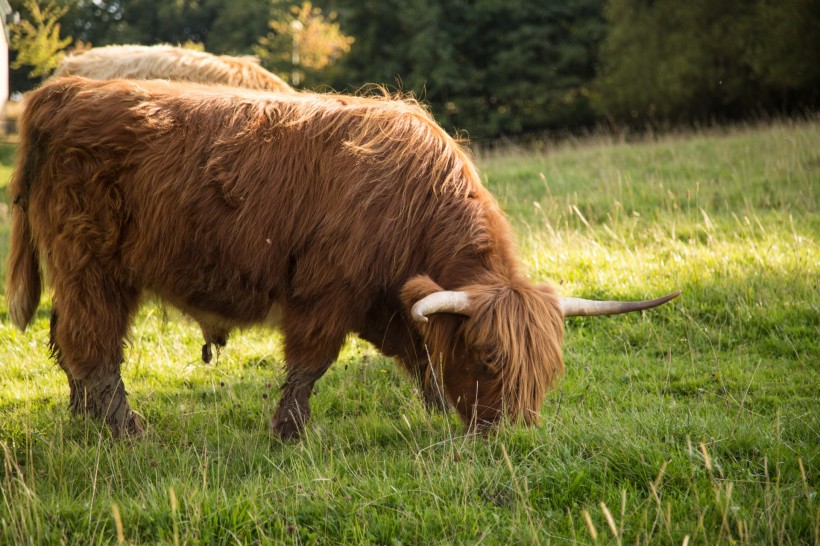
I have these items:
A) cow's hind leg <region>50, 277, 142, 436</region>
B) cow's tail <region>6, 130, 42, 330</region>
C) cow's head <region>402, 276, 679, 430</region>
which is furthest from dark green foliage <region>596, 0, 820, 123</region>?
cow's tail <region>6, 130, 42, 330</region>

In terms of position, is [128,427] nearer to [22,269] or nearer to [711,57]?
[22,269]

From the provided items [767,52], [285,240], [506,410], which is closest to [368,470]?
[506,410]

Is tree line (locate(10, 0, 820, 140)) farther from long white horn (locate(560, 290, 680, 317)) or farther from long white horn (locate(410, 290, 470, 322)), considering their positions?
long white horn (locate(410, 290, 470, 322))

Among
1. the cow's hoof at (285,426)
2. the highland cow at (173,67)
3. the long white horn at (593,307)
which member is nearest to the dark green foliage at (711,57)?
the highland cow at (173,67)

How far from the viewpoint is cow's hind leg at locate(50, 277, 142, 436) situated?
165 inches

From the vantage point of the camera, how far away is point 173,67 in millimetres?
8508

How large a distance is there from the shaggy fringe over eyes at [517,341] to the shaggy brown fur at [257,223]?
0.12 meters

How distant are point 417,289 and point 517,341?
58cm

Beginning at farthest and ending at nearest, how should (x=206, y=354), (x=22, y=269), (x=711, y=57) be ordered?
(x=711, y=57) < (x=206, y=354) < (x=22, y=269)

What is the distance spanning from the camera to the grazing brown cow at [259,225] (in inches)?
159

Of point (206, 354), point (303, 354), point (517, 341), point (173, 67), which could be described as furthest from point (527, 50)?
point (517, 341)

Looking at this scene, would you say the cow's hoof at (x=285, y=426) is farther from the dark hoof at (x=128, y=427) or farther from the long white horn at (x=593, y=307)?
the long white horn at (x=593, y=307)

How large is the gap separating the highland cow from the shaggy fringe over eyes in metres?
5.01

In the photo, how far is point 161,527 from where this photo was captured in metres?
2.98
